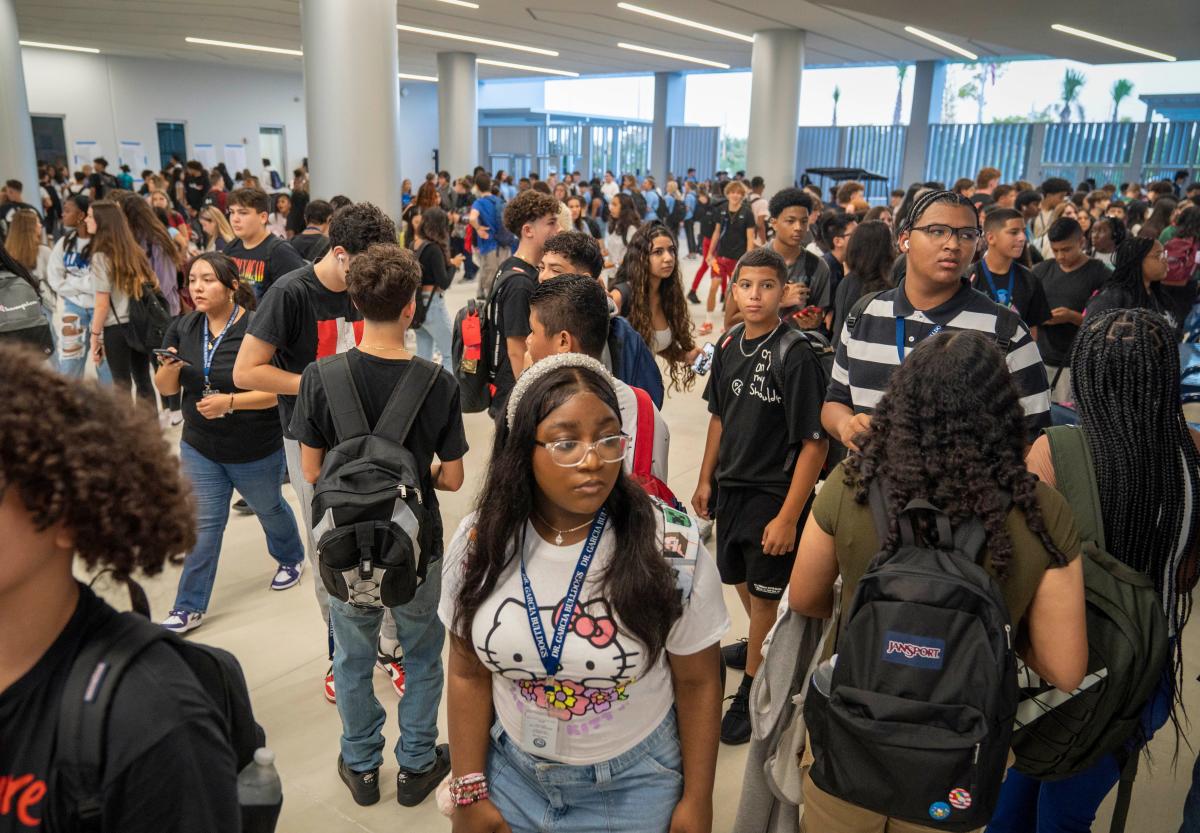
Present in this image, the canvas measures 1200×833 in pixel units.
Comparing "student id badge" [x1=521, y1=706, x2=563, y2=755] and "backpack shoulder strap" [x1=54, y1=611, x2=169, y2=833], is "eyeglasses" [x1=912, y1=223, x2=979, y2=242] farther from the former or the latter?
"backpack shoulder strap" [x1=54, y1=611, x2=169, y2=833]

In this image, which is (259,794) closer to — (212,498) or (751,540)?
(751,540)

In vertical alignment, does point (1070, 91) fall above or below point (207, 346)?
above

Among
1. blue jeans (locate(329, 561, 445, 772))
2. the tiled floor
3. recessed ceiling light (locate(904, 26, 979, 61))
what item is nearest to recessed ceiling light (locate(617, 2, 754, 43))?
recessed ceiling light (locate(904, 26, 979, 61))

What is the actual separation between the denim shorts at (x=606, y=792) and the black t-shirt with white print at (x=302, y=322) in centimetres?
194

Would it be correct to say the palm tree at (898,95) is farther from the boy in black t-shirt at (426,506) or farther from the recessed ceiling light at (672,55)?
the boy in black t-shirt at (426,506)

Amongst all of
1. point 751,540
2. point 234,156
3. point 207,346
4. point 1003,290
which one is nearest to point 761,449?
point 751,540

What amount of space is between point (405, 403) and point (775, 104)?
15488mm

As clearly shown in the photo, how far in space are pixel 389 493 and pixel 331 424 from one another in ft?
1.31

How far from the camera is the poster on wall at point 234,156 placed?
84.9 feet

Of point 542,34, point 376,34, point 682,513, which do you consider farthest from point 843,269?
point 542,34

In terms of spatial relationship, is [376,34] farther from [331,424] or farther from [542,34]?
[542,34]

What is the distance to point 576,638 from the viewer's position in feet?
5.22

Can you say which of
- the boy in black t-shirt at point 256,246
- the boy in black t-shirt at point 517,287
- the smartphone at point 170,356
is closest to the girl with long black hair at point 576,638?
the boy in black t-shirt at point 517,287

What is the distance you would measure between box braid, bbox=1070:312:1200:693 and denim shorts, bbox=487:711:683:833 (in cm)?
108
